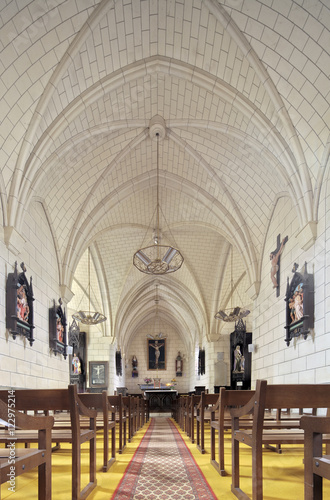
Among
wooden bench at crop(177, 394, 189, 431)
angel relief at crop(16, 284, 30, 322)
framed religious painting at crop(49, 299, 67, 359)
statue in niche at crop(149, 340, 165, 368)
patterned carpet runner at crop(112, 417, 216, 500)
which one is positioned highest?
angel relief at crop(16, 284, 30, 322)

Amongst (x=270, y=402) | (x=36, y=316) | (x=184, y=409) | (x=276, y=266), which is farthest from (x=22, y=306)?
(x=270, y=402)

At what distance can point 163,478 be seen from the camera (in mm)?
3699

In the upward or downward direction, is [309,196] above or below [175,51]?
below

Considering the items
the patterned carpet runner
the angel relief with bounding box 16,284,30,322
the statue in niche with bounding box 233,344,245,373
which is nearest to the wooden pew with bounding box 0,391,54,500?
the patterned carpet runner

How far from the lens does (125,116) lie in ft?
27.4

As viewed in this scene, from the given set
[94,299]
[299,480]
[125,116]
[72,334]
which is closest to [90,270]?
[94,299]

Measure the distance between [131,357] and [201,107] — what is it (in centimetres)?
2109

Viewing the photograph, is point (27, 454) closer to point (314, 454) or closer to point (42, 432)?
point (42, 432)

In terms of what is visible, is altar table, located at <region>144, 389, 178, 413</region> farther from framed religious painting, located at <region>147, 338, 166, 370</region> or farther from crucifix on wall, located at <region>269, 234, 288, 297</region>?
framed religious painting, located at <region>147, 338, 166, 370</region>

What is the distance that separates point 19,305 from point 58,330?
2740mm

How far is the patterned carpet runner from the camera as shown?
3.09 metres

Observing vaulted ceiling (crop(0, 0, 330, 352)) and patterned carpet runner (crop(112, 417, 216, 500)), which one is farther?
vaulted ceiling (crop(0, 0, 330, 352))

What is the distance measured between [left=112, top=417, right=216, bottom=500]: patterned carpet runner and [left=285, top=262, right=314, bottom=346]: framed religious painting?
2455 mm

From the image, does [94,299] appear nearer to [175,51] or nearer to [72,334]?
[72,334]
